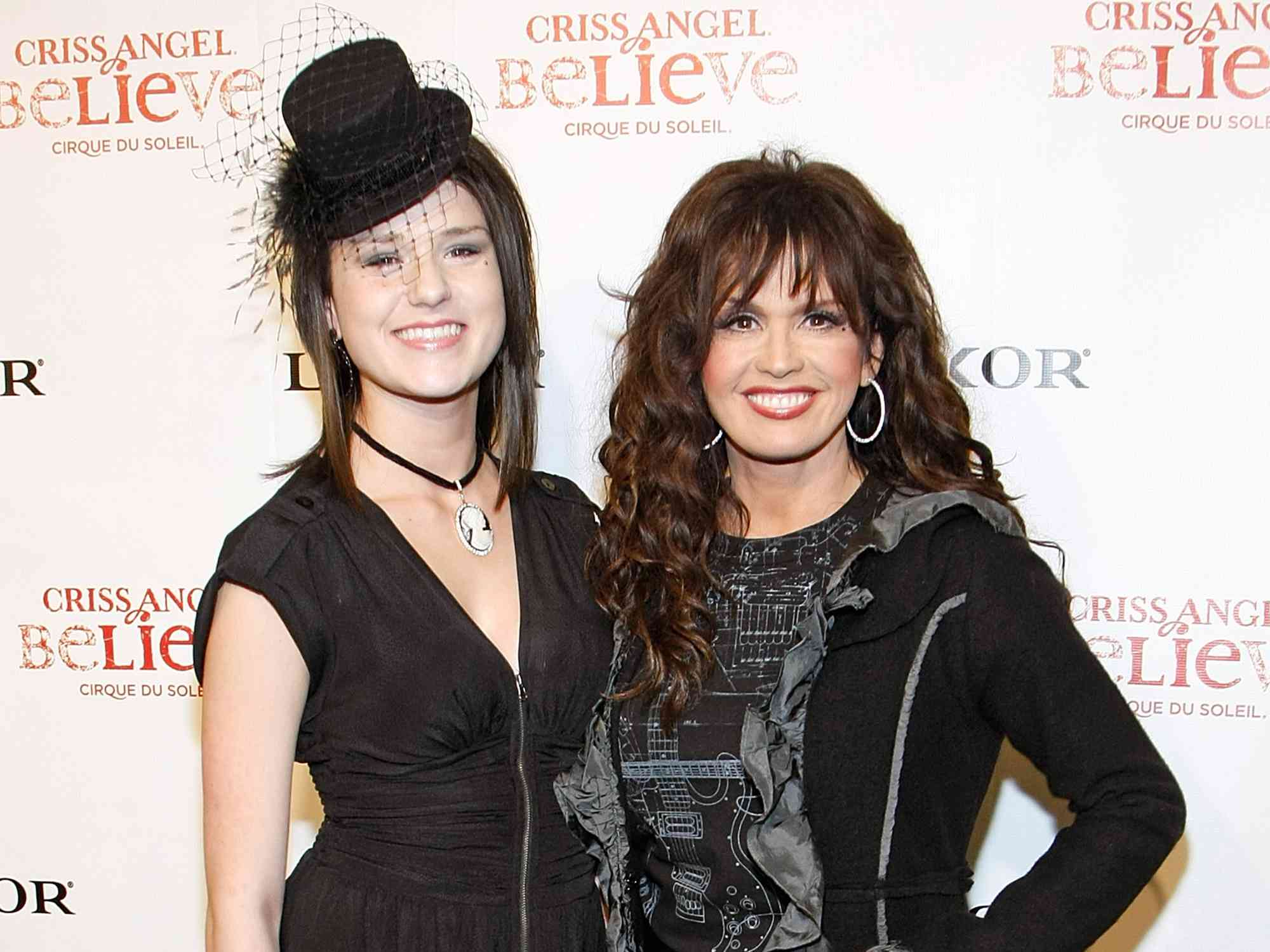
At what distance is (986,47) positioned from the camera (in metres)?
2.00

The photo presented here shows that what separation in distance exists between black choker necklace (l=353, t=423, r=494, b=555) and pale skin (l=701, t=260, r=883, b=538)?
14.2 inches

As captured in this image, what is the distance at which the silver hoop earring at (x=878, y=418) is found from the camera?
60.9 inches

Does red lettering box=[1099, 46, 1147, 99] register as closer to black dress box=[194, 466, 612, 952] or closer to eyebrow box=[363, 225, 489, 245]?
eyebrow box=[363, 225, 489, 245]

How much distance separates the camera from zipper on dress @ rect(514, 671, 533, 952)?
1.56 meters

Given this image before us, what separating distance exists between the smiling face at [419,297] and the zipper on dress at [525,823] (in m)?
0.41

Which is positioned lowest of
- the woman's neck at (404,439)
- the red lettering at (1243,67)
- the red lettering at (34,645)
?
the red lettering at (34,645)

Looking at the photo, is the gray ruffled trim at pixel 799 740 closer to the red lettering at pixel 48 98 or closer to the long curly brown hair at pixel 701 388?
the long curly brown hair at pixel 701 388

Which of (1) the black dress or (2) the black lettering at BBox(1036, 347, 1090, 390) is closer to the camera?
(1) the black dress

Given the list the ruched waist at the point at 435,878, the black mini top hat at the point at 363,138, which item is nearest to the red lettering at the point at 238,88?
the black mini top hat at the point at 363,138

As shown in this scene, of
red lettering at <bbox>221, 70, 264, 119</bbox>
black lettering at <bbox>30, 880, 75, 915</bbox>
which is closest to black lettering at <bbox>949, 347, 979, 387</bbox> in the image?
red lettering at <bbox>221, 70, 264, 119</bbox>

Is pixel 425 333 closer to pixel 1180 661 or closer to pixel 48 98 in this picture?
pixel 48 98

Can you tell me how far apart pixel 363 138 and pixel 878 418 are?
75cm

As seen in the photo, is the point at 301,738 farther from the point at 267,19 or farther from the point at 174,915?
the point at 267,19

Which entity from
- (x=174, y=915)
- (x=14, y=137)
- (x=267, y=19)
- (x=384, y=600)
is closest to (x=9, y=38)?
(x=14, y=137)
